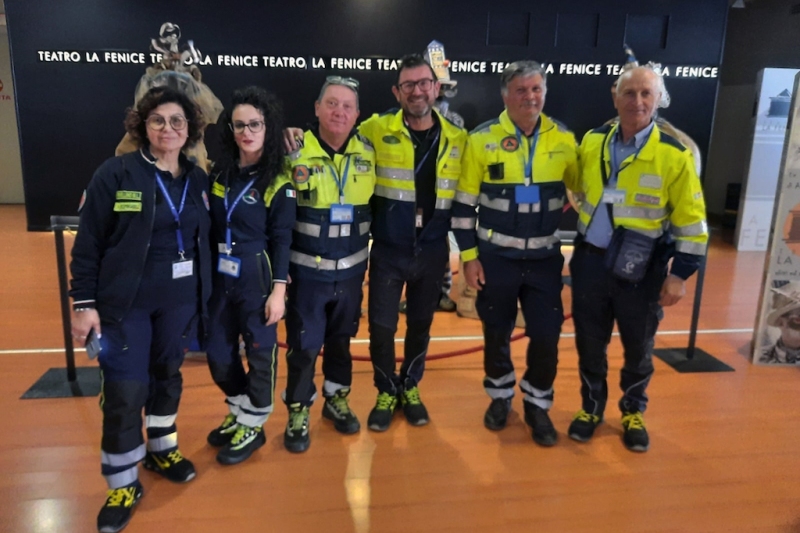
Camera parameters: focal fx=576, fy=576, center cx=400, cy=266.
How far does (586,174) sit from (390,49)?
5.13m

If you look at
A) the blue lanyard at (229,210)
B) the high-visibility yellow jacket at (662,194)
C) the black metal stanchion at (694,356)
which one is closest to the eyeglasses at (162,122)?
the blue lanyard at (229,210)

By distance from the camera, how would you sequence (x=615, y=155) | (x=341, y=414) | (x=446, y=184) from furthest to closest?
(x=341, y=414), (x=446, y=184), (x=615, y=155)

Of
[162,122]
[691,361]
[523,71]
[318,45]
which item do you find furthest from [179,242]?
[318,45]

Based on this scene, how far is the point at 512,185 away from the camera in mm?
2557

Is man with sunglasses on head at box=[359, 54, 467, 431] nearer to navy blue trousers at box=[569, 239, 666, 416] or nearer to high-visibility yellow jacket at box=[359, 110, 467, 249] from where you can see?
high-visibility yellow jacket at box=[359, 110, 467, 249]

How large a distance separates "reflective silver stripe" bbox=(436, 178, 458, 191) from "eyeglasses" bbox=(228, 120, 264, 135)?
83 centimetres

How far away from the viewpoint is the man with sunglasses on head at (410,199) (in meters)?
2.56

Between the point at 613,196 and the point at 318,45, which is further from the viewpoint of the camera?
the point at 318,45

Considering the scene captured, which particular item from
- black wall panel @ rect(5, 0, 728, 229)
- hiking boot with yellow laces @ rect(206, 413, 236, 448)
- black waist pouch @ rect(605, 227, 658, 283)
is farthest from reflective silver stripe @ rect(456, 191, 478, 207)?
black wall panel @ rect(5, 0, 728, 229)

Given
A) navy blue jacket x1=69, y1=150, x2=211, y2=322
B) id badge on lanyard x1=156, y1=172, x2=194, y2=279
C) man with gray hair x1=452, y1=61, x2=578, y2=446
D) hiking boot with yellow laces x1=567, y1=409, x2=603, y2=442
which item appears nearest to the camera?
navy blue jacket x1=69, y1=150, x2=211, y2=322

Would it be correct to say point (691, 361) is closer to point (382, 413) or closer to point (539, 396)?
point (539, 396)

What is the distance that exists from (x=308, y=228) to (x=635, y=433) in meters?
1.82

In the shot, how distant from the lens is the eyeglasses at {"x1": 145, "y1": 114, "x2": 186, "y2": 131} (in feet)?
6.60

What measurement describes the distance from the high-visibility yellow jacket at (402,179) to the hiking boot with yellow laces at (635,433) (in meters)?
1.32
